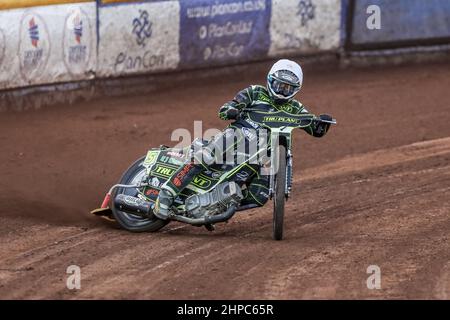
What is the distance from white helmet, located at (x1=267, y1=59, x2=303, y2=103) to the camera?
9.45m

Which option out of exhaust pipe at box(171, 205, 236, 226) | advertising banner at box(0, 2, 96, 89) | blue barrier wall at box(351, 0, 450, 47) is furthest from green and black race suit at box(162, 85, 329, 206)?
blue barrier wall at box(351, 0, 450, 47)

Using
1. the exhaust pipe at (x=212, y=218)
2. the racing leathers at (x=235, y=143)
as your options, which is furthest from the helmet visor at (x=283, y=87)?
the exhaust pipe at (x=212, y=218)

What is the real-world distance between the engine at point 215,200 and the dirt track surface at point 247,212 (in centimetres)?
28

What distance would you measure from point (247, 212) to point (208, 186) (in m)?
1.46

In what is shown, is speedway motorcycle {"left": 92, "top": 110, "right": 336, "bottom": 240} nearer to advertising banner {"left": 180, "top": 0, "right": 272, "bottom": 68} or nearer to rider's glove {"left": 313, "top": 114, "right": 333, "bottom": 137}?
rider's glove {"left": 313, "top": 114, "right": 333, "bottom": 137}

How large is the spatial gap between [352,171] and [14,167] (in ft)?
14.4

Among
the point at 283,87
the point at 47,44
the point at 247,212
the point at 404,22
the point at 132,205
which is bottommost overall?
the point at 247,212

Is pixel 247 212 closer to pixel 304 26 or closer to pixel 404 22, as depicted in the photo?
pixel 304 26

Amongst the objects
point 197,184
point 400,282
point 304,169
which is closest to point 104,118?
point 304,169

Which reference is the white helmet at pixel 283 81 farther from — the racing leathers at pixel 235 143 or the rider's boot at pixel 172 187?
the rider's boot at pixel 172 187

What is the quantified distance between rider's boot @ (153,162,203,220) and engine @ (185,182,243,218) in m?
0.16

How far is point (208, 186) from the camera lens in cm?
A: 972

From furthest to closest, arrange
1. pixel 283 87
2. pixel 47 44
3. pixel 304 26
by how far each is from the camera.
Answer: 1. pixel 304 26
2. pixel 47 44
3. pixel 283 87

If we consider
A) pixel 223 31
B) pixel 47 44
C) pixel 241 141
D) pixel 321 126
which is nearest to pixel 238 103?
pixel 241 141
